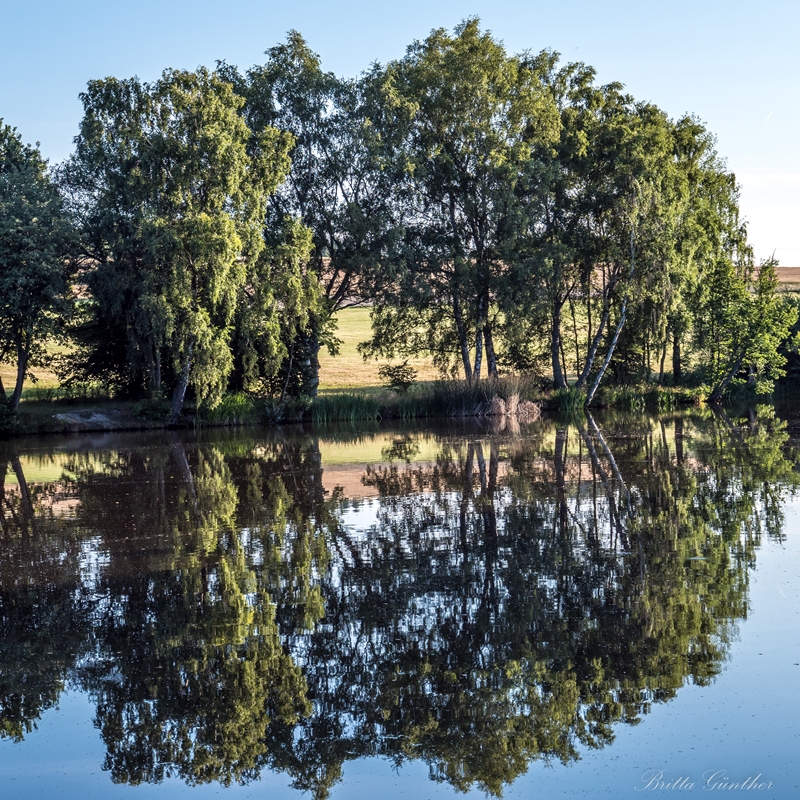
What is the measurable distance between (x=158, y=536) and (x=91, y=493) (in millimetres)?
5729

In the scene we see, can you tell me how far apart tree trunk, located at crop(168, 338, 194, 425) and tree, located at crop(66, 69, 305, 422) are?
52 millimetres

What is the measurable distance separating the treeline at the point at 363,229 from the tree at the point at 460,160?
94mm

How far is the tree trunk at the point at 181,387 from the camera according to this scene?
35312mm

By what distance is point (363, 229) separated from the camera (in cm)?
3962

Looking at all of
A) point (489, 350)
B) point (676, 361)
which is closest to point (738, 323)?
point (676, 361)

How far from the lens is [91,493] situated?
1900 cm

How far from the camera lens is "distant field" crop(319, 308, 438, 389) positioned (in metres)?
53.0

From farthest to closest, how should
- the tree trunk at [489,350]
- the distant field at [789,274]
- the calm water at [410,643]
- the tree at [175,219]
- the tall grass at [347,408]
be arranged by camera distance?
the distant field at [789,274]
the tree trunk at [489,350]
the tall grass at [347,408]
the tree at [175,219]
the calm water at [410,643]

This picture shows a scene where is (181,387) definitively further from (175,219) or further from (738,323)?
(738,323)

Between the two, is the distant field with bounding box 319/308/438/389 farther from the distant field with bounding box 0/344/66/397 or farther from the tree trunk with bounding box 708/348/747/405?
the tree trunk with bounding box 708/348/747/405

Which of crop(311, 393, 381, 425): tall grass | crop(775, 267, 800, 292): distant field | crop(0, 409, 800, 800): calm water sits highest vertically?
crop(775, 267, 800, 292): distant field

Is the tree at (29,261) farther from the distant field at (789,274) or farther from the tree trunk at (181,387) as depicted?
the distant field at (789,274)

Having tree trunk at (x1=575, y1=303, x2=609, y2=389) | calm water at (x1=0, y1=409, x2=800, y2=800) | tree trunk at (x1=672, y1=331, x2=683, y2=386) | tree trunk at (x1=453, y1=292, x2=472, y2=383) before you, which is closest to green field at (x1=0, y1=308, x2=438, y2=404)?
tree trunk at (x1=453, y1=292, x2=472, y2=383)

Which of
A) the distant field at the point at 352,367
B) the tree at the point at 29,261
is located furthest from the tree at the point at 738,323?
the tree at the point at 29,261
